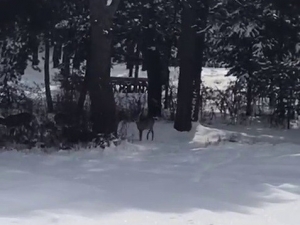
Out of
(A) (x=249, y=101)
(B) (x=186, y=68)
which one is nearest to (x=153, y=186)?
(B) (x=186, y=68)

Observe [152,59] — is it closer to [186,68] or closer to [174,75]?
[186,68]

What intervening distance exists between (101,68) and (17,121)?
233 centimetres

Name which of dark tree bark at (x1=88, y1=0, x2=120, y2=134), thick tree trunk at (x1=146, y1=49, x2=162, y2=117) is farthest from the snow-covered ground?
dark tree bark at (x1=88, y1=0, x2=120, y2=134)

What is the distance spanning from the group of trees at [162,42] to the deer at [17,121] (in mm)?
1254

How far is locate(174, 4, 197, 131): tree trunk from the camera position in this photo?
58.5 feet

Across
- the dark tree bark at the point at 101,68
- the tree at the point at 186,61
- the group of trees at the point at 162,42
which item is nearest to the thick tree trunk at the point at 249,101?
the group of trees at the point at 162,42

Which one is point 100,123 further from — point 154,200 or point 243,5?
point 154,200

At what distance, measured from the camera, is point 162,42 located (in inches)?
830

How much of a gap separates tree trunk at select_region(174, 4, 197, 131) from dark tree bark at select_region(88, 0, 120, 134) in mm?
2953

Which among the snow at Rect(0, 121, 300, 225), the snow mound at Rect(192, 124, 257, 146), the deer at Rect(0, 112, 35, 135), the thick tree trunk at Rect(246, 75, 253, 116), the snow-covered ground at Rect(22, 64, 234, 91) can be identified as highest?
the snow-covered ground at Rect(22, 64, 234, 91)

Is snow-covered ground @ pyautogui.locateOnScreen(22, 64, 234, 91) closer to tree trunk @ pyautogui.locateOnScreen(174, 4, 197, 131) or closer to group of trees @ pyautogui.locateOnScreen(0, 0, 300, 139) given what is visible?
group of trees @ pyautogui.locateOnScreen(0, 0, 300, 139)

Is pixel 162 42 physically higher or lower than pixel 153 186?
higher

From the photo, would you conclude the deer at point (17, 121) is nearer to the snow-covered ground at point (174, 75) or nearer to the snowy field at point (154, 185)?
the snowy field at point (154, 185)

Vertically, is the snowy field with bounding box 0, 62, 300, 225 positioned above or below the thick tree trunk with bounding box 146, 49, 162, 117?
below
